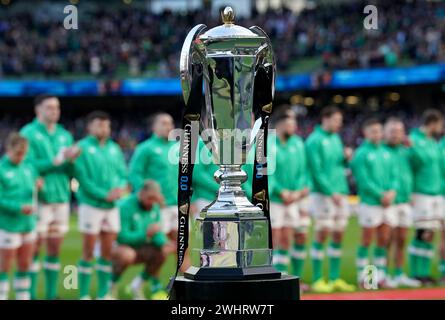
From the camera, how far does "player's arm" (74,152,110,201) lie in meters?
8.86

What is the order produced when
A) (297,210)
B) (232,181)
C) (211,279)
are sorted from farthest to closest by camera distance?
(297,210) → (232,181) → (211,279)

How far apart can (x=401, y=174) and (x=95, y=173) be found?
132 inches

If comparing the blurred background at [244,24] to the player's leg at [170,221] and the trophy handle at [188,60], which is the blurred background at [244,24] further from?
the trophy handle at [188,60]

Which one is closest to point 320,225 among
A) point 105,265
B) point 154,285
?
point 154,285

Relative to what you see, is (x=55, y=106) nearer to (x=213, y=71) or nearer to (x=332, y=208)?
(x=332, y=208)

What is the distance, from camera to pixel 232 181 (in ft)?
10.3

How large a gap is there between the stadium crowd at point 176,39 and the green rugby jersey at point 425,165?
18.7m

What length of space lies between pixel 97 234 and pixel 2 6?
34.2 metres

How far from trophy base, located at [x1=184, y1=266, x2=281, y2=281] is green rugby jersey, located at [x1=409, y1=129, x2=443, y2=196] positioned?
7.76 m

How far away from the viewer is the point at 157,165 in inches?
377

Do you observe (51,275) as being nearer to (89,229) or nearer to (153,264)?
(89,229)

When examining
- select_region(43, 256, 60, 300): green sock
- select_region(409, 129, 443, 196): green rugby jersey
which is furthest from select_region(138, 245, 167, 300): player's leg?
select_region(409, 129, 443, 196): green rugby jersey

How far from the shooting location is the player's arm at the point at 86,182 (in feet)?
29.1

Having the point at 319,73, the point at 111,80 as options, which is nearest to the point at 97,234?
the point at 319,73
